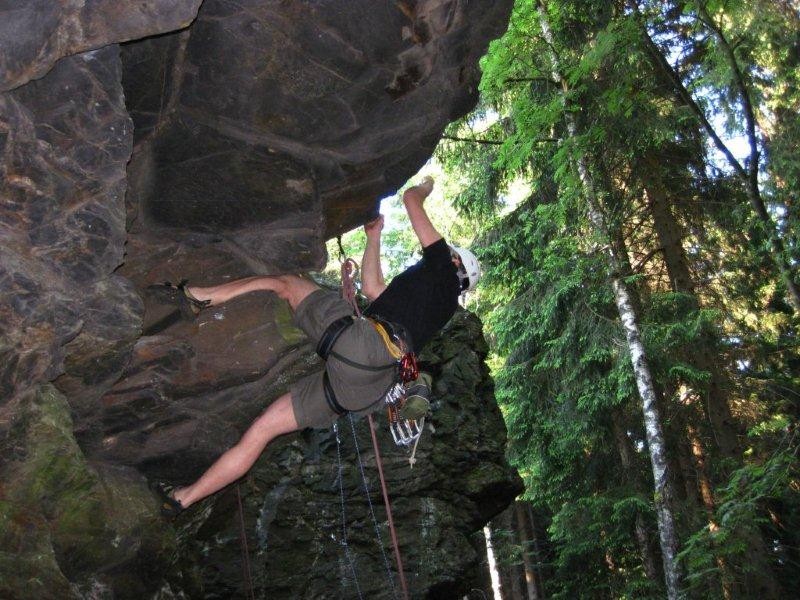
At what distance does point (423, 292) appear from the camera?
5.31 meters

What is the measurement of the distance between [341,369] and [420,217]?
137 cm

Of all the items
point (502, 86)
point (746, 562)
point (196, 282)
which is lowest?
point (746, 562)

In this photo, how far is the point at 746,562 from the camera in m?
9.34

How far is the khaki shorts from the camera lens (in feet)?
16.0

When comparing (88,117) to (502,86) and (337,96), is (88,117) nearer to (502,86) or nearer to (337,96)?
(337,96)

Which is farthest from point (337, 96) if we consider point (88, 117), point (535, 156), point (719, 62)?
point (535, 156)

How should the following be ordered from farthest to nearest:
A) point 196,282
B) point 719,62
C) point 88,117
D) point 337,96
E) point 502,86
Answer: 1. point 502,86
2. point 719,62
3. point 196,282
4. point 337,96
5. point 88,117

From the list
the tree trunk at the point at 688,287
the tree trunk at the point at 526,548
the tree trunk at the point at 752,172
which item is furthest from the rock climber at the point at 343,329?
the tree trunk at the point at 526,548

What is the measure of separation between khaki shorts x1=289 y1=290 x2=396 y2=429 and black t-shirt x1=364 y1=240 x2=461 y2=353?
330 millimetres

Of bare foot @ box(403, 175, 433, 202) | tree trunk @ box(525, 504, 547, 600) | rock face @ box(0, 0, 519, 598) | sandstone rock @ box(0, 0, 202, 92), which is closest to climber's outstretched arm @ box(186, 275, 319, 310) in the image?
rock face @ box(0, 0, 519, 598)

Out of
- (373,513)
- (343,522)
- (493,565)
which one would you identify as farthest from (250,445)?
(493,565)

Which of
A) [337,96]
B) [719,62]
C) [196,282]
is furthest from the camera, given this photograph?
[719,62]

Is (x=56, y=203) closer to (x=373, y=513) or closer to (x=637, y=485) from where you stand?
(x=373, y=513)

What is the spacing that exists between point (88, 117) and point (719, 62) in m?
8.31
